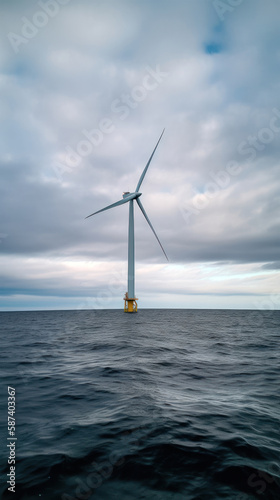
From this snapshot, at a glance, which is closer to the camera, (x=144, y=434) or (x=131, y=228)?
(x=144, y=434)

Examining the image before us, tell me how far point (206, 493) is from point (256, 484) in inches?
51.3

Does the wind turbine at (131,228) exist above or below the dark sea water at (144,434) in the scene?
above

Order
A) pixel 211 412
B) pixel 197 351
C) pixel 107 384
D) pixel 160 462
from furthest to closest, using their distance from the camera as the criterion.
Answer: pixel 197 351, pixel 107 384, pixel 211 412, pixel 160 462

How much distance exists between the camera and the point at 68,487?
6.38 meters

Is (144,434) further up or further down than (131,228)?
further down

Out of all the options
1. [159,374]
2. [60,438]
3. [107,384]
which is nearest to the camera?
[60,438]

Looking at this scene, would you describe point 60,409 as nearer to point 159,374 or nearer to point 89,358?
point 159,374

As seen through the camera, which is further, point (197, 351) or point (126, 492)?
point (197, 351)

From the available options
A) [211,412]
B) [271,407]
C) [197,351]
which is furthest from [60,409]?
[197,351]

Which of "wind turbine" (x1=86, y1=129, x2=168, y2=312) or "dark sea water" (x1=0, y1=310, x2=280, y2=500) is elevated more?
"wind turbine" (x1=86, y1=129, x2=168, y2=312)

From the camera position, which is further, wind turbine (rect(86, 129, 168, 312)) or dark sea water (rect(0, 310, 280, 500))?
wind turbine (rect(86, 129, 168, 312))

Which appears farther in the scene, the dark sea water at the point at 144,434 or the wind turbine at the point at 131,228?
the wind turbine at the point at 131,228

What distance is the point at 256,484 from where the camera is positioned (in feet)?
21.2

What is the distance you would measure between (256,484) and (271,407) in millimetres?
5956
